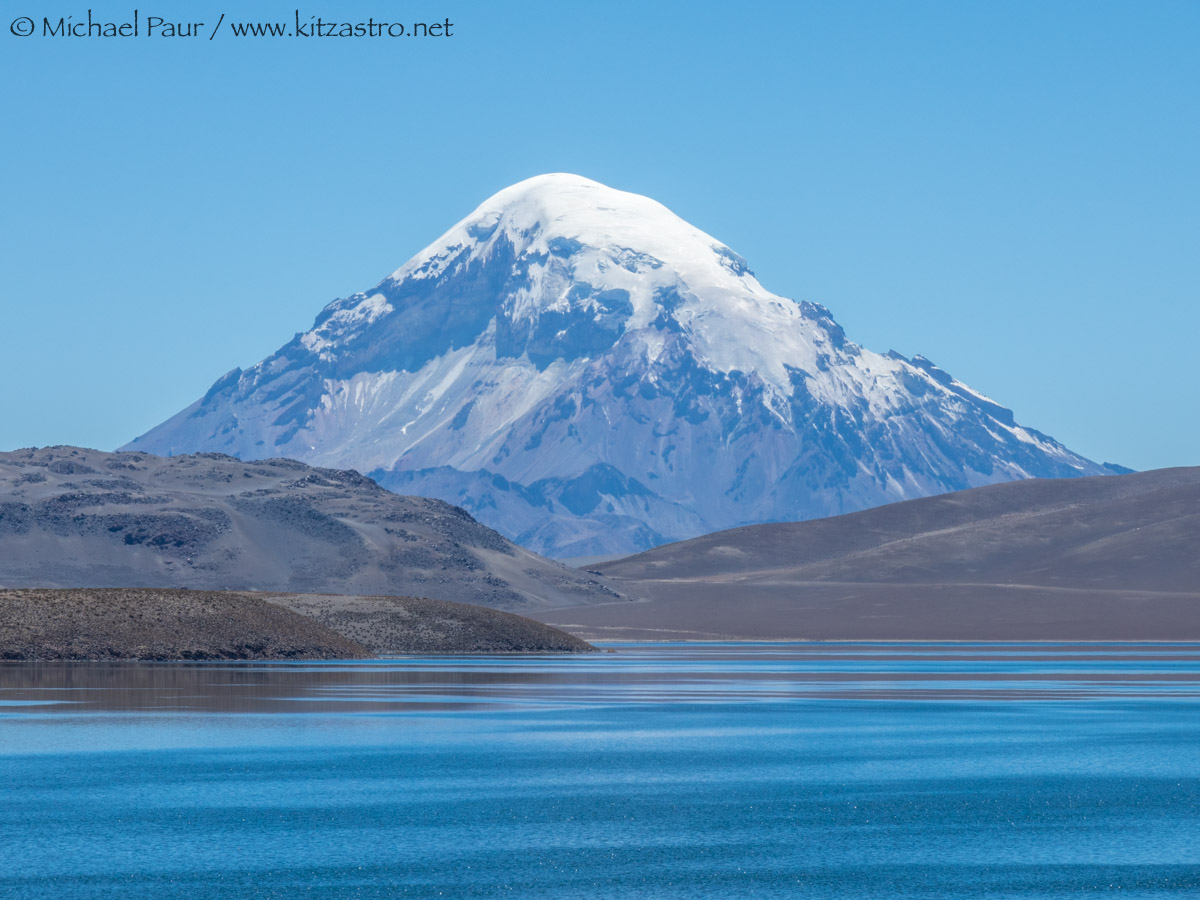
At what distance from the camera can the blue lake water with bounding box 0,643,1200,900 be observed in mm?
27109

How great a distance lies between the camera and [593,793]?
3647cm

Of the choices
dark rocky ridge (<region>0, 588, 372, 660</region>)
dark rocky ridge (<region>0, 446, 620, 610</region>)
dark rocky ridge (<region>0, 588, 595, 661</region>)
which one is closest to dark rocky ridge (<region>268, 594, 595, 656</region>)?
dark rocky ridge (<region>0, 588, 595, 661</region>)

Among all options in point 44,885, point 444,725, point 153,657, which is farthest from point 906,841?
point 153,657

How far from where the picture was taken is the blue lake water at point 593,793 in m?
27.1

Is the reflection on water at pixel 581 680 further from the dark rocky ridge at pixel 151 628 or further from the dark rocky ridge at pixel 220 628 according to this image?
the dark rocky ridge at pixel 220 628

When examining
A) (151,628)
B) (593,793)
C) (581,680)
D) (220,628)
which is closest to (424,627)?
(220,628)

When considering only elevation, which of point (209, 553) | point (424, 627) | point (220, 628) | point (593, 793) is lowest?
point (593, 793)

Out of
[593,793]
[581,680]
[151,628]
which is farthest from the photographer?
[151,628]

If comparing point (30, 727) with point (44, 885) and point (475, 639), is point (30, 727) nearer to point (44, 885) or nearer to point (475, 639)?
point (44, 885)

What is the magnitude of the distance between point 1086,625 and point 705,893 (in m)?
139

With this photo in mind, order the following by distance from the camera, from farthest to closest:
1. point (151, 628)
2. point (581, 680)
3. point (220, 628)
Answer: point (220, 628) → point (151, 628) → point (581, 680)

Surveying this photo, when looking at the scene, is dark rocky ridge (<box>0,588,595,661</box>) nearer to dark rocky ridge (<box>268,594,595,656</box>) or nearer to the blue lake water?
dark rocky ridge (<box>268,594,595,656</box>)

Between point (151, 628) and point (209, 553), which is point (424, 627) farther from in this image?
point (209, 553)

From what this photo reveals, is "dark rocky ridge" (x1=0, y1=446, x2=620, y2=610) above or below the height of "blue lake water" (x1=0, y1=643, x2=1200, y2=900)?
above
